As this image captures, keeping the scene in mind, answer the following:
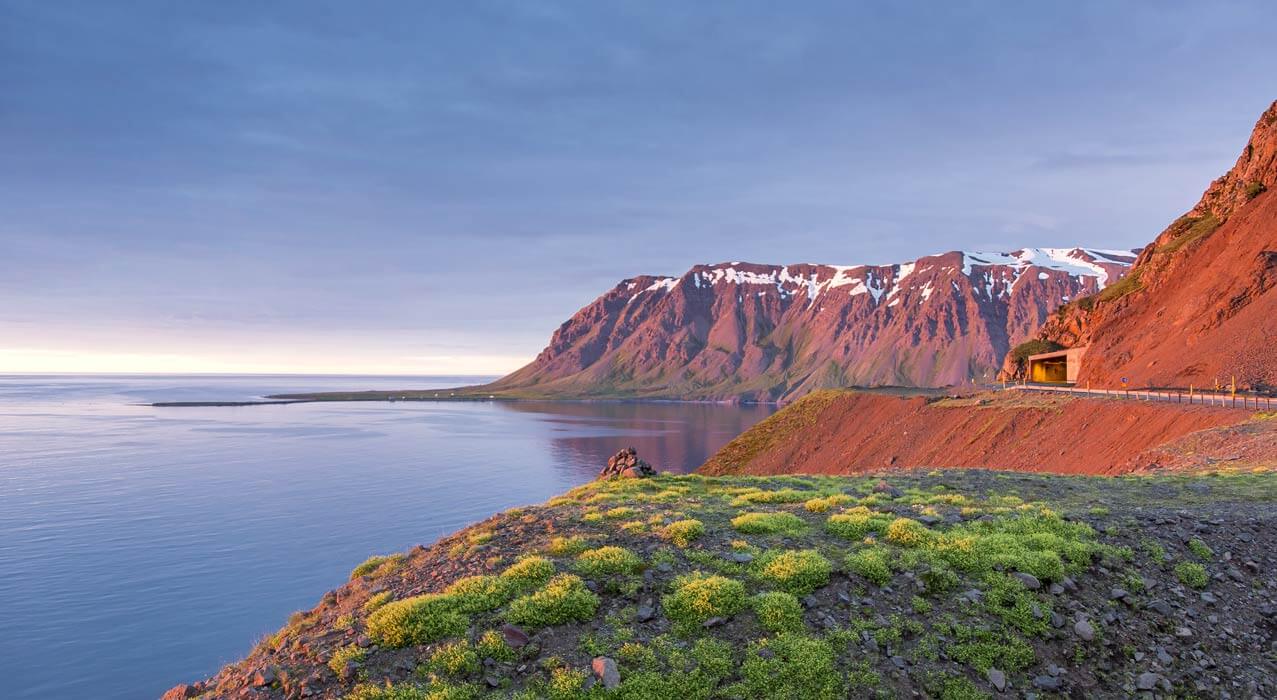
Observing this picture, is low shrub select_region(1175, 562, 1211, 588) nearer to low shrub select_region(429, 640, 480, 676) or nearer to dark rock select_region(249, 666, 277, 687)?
low shrub select_region(429, 640, 480, 676)

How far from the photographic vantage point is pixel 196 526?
67.8m

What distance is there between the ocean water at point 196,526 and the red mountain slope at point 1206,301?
72622 millimetres

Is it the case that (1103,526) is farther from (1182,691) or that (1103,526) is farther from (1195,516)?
(1182,691)

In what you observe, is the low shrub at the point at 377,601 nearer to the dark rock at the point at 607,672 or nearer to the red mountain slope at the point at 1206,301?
the dark rock at the point at 607,672

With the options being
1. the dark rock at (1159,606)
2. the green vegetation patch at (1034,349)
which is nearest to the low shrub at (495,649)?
the dark rock at (1159,606)

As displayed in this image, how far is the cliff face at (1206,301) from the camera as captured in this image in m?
64.4

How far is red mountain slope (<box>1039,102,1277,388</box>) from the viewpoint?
64.4 m

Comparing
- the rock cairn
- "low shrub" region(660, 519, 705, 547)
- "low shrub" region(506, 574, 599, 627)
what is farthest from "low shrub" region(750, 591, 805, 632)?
the rock cairn

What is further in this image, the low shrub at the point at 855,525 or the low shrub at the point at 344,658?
the low shrub at the point at 855,525

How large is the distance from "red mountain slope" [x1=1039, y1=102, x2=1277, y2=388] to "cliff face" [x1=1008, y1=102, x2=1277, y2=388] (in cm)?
13

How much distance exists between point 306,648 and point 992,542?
13.7 m

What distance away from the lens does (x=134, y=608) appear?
4434cm

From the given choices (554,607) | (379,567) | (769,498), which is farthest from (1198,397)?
(379,567)

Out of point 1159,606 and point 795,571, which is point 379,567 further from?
point 1159,606
